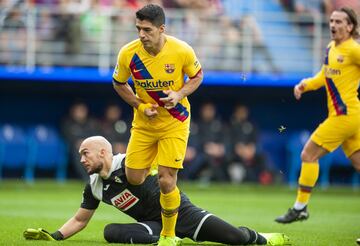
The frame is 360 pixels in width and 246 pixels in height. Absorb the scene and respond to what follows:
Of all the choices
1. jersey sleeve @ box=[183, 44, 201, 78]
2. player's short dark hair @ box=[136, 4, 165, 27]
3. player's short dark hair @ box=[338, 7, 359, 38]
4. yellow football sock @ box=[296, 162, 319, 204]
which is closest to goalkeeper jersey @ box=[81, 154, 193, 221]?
jersey sleeve @ box=[183, 44, 201, 78]

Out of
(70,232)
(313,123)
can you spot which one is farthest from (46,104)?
(70,232)

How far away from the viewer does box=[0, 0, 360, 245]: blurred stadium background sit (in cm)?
2197

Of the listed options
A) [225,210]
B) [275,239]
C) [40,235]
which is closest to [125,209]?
[40,235]

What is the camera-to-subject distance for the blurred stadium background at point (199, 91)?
72.1ft

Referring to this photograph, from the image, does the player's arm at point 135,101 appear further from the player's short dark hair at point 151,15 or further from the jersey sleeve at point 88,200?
the jersey sleeve at point 88,200

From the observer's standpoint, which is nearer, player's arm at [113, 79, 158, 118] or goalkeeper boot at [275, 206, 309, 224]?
player's arm at [113, 79, 158, 118]

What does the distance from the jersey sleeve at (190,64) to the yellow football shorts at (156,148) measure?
0.58 metres

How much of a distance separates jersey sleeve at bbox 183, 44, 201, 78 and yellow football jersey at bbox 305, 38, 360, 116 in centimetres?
329

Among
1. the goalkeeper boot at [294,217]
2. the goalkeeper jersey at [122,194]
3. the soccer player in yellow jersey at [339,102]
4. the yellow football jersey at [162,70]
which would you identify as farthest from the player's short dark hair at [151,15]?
the goalkeeper boot at [294,217]

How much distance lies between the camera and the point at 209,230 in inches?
358

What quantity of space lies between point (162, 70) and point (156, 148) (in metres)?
0.90

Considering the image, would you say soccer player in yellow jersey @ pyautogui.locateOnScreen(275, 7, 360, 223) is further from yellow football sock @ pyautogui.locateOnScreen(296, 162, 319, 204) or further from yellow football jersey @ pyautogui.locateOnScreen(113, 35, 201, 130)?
yellow football jersey @ pyautogui.locateOnScreen(113, 35, 201, 130)

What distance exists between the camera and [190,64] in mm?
9289

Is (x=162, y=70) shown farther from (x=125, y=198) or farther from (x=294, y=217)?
(x=294, y=217)
